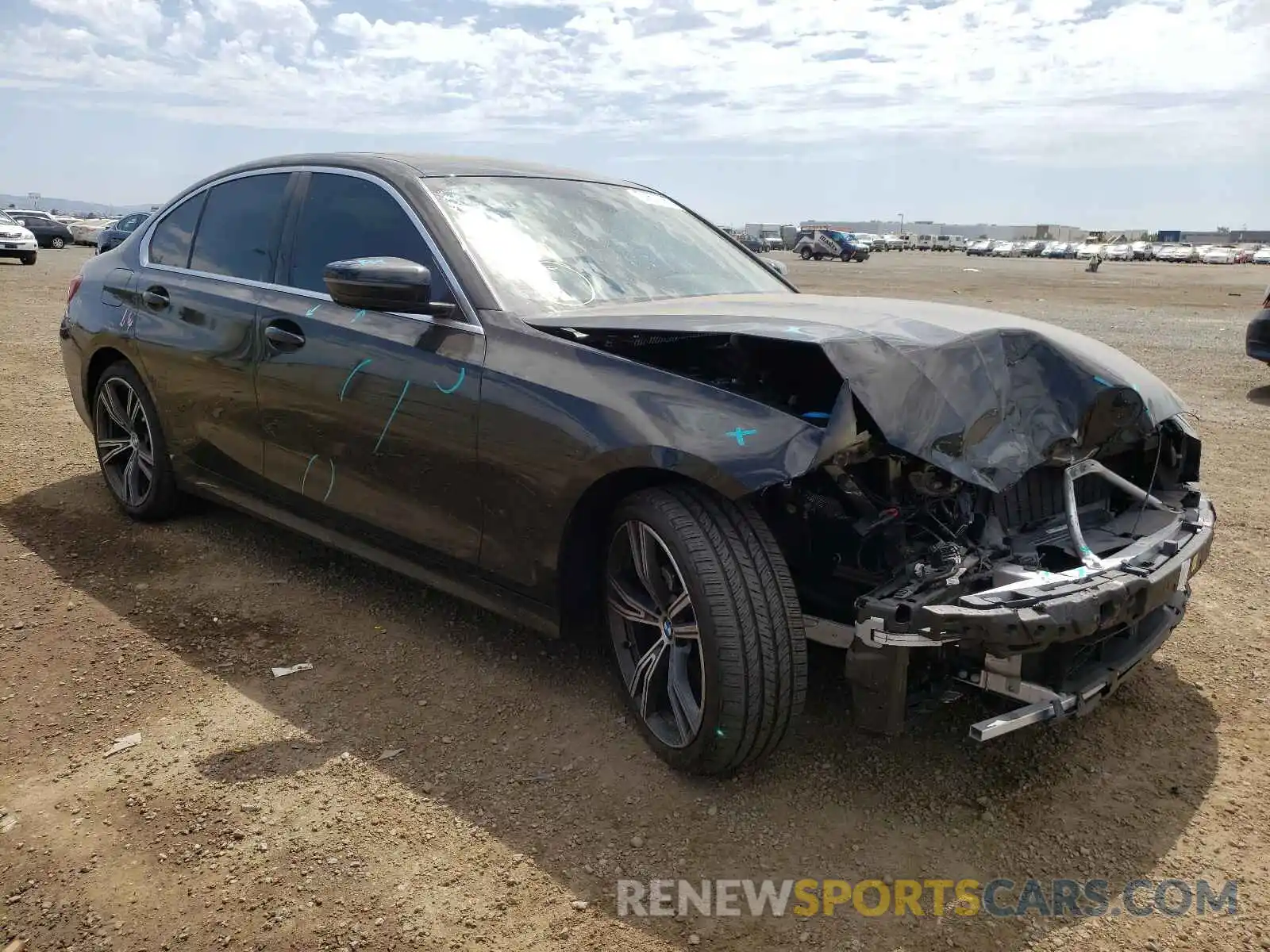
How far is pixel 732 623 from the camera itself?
98.7 inches

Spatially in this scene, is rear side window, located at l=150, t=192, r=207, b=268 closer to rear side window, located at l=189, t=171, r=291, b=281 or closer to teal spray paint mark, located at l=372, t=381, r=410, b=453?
rear side window, located at l=189, t=171, r=291, b=281

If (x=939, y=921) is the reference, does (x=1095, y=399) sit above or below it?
above

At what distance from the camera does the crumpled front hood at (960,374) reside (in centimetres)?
249

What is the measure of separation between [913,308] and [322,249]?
2.19 m

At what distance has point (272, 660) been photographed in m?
3.49

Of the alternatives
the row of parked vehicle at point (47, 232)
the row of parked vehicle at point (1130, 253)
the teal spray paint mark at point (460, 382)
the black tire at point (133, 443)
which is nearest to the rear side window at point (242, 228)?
the black tire at point (133, 443)

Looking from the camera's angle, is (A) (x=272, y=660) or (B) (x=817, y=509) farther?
(A) (x=272, y=660)

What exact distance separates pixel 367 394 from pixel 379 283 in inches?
20.3

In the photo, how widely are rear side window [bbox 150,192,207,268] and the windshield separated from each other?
164 centimetres

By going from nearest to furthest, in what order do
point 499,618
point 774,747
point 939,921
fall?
point 939,921, point 774,747, point 499,618

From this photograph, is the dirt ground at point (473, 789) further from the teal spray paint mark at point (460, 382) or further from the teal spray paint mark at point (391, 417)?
the teal spray paint mark at point (460, 382)

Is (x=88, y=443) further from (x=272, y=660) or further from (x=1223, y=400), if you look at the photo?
(x=1223, y=400)

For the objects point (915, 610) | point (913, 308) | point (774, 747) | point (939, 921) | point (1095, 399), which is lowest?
point (939, 921)

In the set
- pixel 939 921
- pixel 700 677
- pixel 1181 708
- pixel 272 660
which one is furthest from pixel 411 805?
pixel 1181 708
